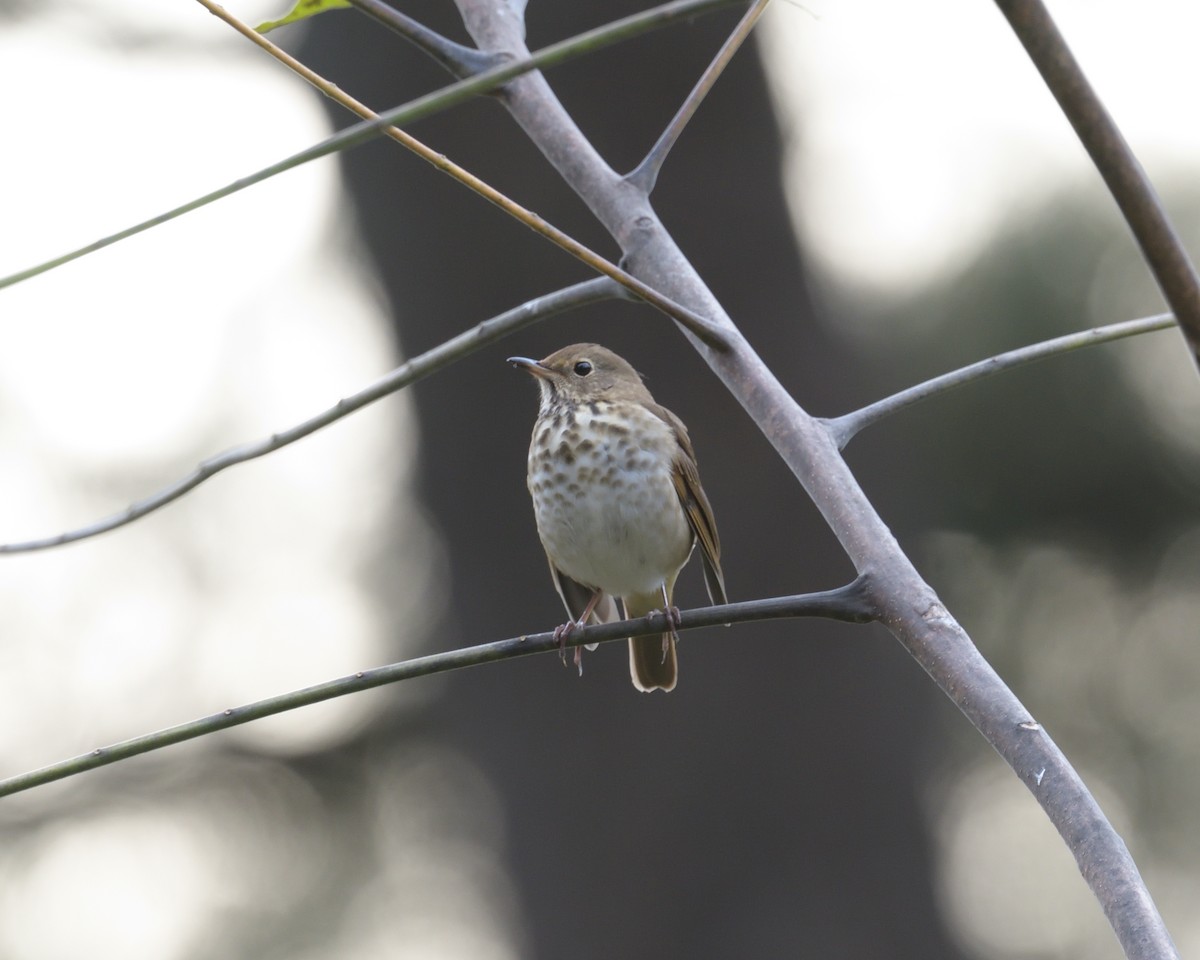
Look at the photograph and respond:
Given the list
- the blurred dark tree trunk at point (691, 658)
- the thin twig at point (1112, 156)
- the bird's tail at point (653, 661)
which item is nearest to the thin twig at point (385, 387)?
the thin twig at point (1112, 156)

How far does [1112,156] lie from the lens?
43 cm

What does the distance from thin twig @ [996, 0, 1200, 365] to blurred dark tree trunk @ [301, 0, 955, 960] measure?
2.55 meters

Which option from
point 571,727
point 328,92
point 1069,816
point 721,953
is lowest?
point 1069,816

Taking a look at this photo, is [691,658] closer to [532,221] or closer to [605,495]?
[605,495]

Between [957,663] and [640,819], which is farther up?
[640,819]

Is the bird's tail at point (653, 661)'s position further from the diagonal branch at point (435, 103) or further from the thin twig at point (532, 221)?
the diagonal branch at point (435, 103)

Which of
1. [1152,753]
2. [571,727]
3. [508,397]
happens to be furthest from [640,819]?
[1152,753]

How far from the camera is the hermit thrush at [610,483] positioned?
6.02ft

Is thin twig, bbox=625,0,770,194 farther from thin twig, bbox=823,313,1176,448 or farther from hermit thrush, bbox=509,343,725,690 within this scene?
hermit thrush, bbox=509,343,725,690

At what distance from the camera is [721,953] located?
309 cm

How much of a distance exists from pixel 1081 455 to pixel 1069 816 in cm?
395

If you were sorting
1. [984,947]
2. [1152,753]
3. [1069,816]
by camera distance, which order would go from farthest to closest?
[1152,753], [984,947], [1069,816]

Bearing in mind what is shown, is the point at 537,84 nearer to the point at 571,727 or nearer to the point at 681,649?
the point at 681,649

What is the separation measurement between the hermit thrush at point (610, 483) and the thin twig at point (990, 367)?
97 centimetres
